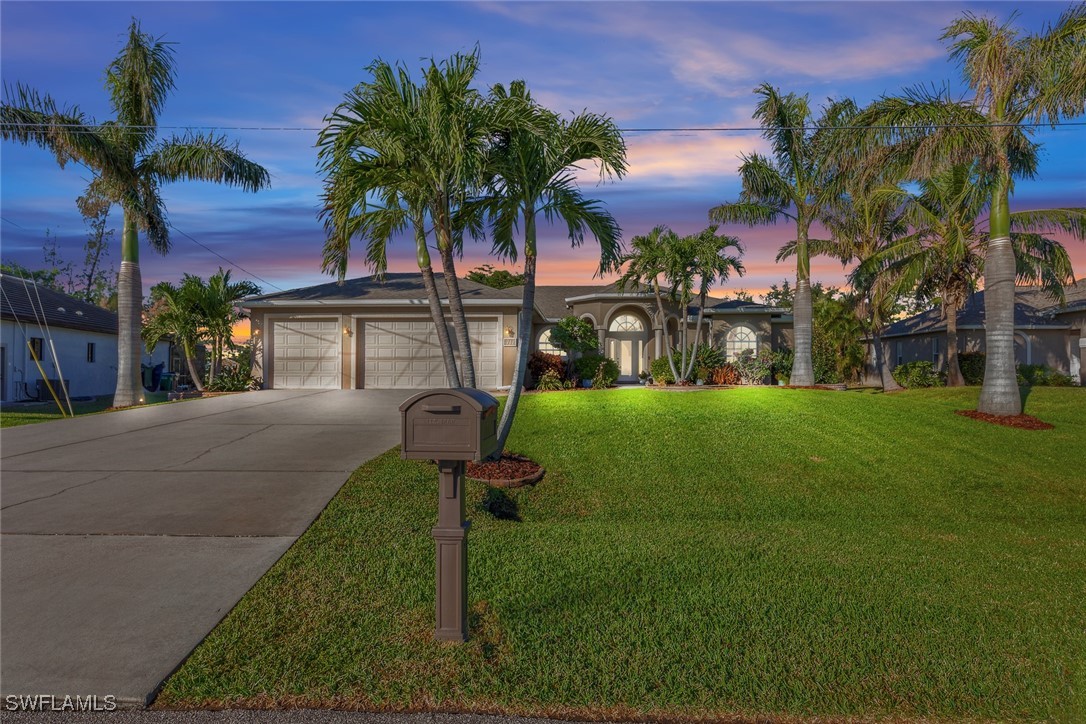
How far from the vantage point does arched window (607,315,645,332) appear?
90.5ft

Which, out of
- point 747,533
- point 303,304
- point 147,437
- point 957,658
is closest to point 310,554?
point 747,533

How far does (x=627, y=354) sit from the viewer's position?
91.8 ft

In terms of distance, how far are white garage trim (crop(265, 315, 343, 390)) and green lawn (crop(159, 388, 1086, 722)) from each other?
13.2 meters

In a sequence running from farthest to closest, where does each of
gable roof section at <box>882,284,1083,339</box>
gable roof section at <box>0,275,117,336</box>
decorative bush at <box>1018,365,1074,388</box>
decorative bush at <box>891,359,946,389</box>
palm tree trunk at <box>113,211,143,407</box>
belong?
1. gable roof section at <box>882,284,1083,339</box>
2. decorative bush at <box>1018,365,1074,388</box>
3. decorative bush at <box>891,359,946,389</box>
4. gable roof section at <box>0,275,117,336</box>
5. palm tree trunk at <box>113,211,143,407</box>

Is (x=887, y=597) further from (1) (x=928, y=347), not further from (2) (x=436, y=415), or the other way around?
(1) (x=928, y=347)

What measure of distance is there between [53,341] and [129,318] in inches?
358

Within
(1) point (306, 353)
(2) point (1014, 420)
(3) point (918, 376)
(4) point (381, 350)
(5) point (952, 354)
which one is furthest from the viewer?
(3) point (918, 376)

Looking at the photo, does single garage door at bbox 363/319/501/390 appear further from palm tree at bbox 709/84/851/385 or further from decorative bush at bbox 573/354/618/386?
palm tree at bbox 709/84/851/385

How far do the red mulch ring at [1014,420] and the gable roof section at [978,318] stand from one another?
13.0 metres

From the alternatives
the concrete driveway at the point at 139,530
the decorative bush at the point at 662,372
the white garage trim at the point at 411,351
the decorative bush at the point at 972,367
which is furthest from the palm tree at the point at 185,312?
the decorative bush at the point at 972,367

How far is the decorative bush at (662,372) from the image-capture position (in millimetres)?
23047

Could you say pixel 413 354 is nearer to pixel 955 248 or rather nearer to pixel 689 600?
pixel 955 248

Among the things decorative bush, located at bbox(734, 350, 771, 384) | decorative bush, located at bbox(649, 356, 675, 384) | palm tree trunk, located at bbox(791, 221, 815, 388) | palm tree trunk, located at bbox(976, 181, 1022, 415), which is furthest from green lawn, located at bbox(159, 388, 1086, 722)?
decorative bush, located at bbox(734, 350, 771, 384)

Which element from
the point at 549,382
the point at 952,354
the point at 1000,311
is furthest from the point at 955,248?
the point at 549,382
